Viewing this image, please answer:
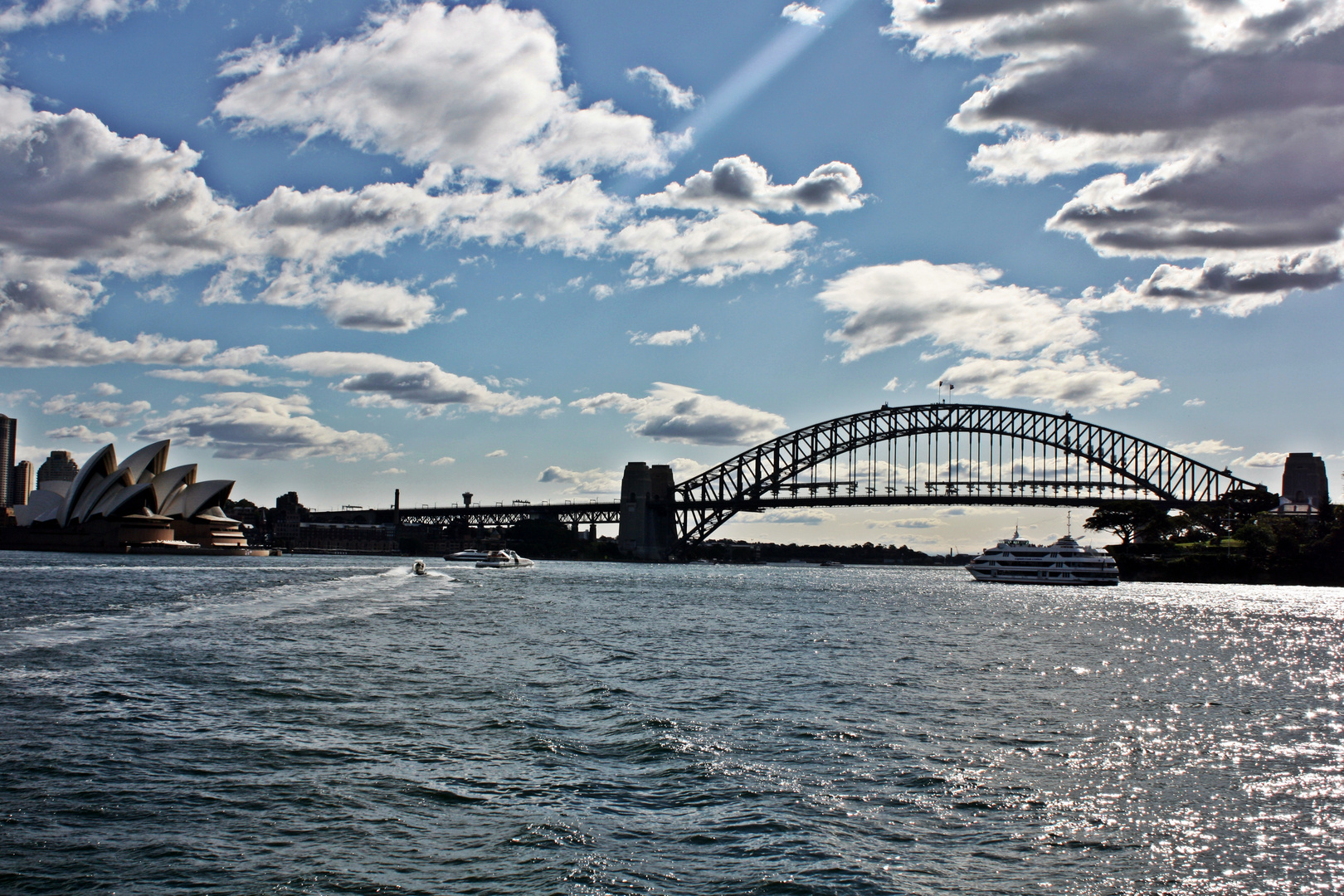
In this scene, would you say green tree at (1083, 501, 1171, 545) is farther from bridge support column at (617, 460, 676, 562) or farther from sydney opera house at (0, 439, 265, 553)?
sydney opera house at (0, 439, 265, 553)

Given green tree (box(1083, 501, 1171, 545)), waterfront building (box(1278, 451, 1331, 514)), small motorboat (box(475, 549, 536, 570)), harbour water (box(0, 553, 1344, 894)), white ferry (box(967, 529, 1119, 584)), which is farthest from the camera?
waterfront building (box(1278, 451, 1331, 514))

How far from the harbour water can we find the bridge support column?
11505cm

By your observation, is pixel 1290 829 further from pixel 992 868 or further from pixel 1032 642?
pixel 1032 642

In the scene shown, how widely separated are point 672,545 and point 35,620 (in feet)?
404

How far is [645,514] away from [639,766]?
131643 millimetres

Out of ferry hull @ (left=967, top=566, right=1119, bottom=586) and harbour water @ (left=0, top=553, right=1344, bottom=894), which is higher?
harbour water @ (left=0, top=553, right=1344, bottom=894)

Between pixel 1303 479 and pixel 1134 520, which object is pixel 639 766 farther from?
pixel 1303 479

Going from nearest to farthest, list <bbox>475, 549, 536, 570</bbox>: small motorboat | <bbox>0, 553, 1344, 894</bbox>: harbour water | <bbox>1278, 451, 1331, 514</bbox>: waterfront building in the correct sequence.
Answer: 1. <bbox>0, 553, 1344, 894</bbox>: harbour water
2. <bbox>475, 549, 536, 570</bbox>: small motorboat
3. <bbox>1278, 451, 1331, 514</bbox>: waterfront building

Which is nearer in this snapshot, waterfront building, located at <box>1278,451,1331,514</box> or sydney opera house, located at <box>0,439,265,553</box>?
sydney opera house, located at <box>0,439,265,553</box>

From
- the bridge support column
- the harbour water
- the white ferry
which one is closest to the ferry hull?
the white ferry

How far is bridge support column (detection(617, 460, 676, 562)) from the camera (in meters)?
145

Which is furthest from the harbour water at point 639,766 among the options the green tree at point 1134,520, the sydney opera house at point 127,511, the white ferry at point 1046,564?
the green tree at point 1134,520

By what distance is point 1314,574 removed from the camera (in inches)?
3907

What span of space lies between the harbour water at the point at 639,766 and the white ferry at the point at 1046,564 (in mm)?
62235
